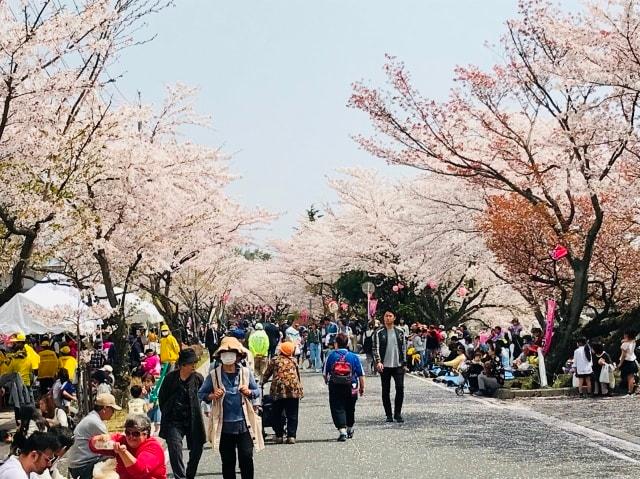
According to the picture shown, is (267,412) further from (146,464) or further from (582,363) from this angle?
(582,363)

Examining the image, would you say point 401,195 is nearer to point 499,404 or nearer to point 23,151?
point 499,404

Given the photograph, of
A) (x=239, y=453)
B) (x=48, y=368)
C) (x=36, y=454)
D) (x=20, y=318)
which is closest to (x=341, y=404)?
(x=239, y=453)

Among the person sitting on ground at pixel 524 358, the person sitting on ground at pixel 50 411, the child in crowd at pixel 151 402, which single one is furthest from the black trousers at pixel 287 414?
the person sitting on ground at pixel 524 358

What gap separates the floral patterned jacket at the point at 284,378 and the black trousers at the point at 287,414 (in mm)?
114

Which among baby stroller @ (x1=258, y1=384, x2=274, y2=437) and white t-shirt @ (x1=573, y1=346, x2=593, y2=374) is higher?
white t-shirt @ (x1=573, y1=346, x2=593, y2=374)

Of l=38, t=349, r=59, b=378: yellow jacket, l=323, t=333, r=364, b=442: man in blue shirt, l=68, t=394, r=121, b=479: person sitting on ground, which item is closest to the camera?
l=68, t=394, r=121, b=479: person sitting on ground

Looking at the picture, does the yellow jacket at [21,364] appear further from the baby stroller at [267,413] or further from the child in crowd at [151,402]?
the baby stroller at [267,413]

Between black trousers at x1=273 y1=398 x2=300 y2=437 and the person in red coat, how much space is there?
6.07 m

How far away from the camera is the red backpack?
1363 centimetres

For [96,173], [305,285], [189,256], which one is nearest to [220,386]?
[96,173]

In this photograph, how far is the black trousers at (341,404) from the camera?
13.3m

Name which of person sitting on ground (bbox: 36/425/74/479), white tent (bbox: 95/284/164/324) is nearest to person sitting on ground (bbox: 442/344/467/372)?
white tent (bbox: 95/284/164/324)

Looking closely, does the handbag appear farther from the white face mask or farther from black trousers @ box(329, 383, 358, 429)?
the white face mask

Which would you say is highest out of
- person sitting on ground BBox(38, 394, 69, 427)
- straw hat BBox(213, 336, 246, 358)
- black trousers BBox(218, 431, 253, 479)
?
straw hat BBox(213, 336, 246, 358)
